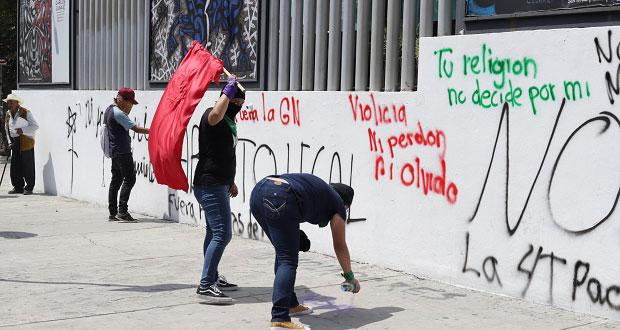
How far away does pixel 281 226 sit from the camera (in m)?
4.85

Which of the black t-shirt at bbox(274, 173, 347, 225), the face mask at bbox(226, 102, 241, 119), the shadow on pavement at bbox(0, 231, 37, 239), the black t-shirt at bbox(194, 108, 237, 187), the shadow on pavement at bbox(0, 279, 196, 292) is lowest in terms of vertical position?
the shadow on pavement at bbox(0, 231, 37, 239)

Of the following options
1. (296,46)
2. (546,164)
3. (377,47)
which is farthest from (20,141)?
(546,164)

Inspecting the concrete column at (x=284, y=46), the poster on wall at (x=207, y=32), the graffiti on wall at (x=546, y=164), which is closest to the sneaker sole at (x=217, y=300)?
the graffiti on wall at (x=546, y=164)

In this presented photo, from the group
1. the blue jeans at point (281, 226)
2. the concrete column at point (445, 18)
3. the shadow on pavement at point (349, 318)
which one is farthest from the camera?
the concrete column at point (445, 18)

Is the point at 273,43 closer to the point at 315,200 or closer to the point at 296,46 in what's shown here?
the point at 296,46

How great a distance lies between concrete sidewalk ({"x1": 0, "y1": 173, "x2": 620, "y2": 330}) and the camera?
5.28m

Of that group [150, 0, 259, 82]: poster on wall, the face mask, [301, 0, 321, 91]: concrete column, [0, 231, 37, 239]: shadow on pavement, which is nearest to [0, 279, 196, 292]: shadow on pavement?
the face mask

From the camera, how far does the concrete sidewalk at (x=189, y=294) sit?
5.28 metres

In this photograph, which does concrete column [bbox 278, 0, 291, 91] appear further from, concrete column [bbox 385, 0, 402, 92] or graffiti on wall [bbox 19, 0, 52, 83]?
graffiti on wall [bbox 19, 0, 52, 83]

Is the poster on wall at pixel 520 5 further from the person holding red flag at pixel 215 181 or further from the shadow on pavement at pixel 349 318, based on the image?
the shadow on pavement at pixel 349 318

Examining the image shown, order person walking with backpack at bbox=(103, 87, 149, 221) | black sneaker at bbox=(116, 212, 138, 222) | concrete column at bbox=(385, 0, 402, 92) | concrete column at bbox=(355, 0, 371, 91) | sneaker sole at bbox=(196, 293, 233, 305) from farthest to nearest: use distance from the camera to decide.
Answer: black sneaker at bbox=(116, 212, 138, 222)
person walking with backpack at bbox=(103, 87, 149, 221)
concrete column at bbox=(355, 0, 371, 91)
concrete column at bbox=(385, 0, 402, 92)
sneaker sole at bbox=(196, 293, 233, 305)

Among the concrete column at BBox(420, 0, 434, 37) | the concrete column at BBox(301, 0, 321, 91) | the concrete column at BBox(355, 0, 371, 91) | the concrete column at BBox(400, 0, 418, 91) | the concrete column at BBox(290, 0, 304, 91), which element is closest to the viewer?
the concrete column at BBox(420, 0, 434, 37)

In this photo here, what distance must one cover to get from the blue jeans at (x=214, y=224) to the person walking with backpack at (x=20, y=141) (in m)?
8.80

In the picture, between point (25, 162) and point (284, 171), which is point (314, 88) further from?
point (25, 162)
